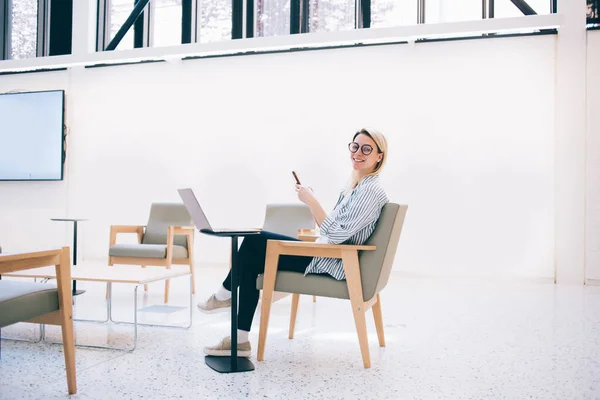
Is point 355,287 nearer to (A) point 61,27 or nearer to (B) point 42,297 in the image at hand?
(B) point 42,297

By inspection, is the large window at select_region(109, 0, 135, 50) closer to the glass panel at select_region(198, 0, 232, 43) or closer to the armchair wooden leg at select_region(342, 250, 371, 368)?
the glass panel at select_region(198, 0, 232, 43)

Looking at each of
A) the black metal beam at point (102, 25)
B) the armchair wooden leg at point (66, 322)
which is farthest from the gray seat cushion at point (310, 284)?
the black metal beam at point (102, 25)

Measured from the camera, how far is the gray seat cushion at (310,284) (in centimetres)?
235

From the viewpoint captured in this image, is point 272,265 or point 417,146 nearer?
point 272,265

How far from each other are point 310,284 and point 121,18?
6218 mm

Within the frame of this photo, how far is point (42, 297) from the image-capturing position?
1887mm

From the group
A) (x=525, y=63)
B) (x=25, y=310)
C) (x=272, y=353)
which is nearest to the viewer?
(x=25, y=310)

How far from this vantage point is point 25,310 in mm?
1811

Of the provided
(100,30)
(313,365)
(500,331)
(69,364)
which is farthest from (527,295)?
(100,30)

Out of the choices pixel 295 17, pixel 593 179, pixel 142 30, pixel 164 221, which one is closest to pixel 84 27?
pixel 142 30

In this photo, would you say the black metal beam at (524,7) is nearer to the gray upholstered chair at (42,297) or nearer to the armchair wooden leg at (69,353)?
the gray upholstered chair at (42,297)

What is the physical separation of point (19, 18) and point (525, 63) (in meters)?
7.22

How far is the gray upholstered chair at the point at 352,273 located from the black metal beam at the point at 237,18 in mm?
4912

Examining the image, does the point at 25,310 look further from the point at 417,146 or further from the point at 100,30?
the point at 100,30
